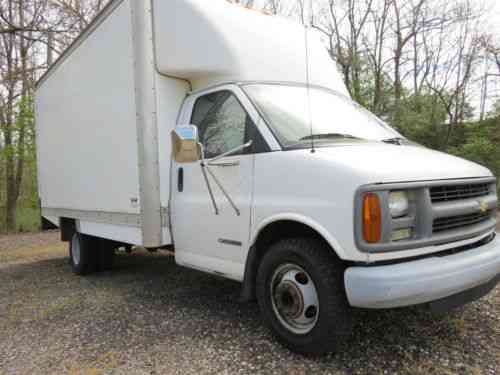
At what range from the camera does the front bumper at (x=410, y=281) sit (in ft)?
7.68

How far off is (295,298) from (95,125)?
3647 millimetres

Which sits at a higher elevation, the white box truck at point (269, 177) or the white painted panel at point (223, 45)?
the white painted panel at point (223, 45)

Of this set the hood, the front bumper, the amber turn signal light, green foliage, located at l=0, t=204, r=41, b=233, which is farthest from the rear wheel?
green foliage, located at l=0, t=204, r=41, b=233

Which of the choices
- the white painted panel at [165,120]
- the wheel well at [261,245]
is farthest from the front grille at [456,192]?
the white painted panel at [165,120]

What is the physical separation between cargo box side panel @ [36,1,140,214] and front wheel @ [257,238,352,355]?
74.3 inches

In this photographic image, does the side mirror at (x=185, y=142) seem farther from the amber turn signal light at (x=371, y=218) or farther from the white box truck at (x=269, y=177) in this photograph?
the amber turn signal light at (x=371, y=218)

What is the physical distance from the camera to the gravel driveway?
110 inches

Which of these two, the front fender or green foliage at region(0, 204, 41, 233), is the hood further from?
green foliage at region(0, 204, 41, 233)

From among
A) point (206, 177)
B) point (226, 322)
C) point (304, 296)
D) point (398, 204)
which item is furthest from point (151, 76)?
point (398, 204)

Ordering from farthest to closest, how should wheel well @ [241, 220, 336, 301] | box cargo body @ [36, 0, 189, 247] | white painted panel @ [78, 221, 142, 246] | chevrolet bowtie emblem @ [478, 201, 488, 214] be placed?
white painted panel @ [78, 221, 142, 246] → box cargo body @ [36, 0, 189, 247] → wheel well @ [241, 220, 336, 301] → chevrolet bowtie emblem @ [478, 201, 488, 214]

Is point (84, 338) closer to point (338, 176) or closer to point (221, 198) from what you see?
point (221, 198)

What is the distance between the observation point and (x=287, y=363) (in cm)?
279

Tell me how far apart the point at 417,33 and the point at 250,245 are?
1885 centimetres

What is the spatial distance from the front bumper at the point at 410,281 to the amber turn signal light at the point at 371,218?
21 cm
